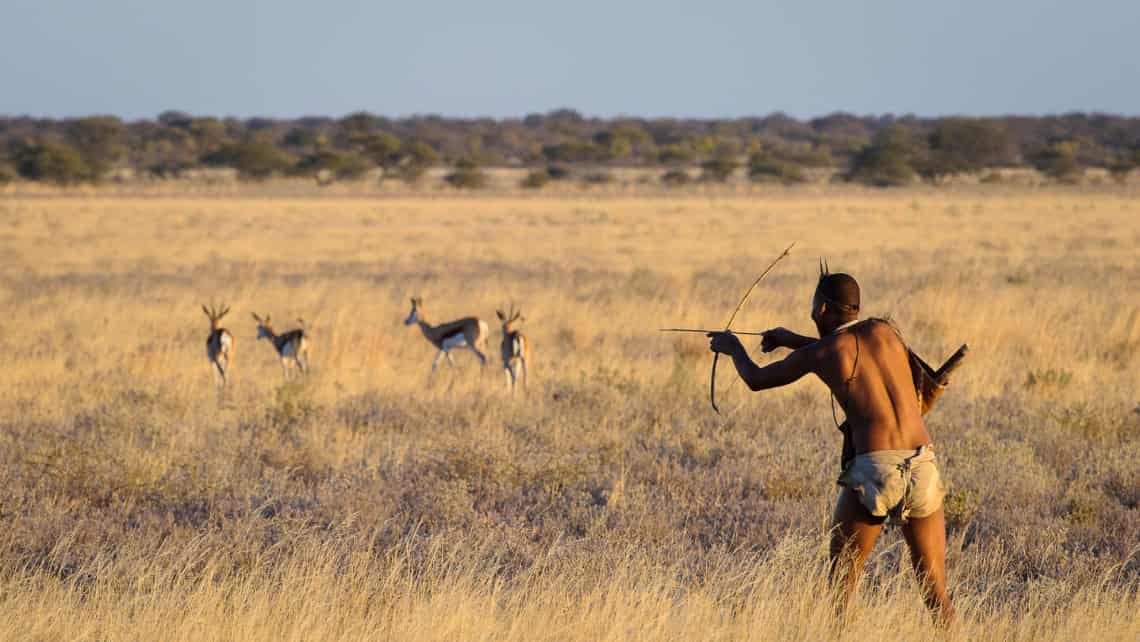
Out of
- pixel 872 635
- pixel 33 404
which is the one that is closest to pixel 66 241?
pixel 33 404

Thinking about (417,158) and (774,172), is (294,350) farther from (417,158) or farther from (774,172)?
(417,158)

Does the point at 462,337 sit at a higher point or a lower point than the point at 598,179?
lower

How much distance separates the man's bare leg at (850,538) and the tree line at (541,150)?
6010 centimetres

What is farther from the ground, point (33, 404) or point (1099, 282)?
point (1099, 282)

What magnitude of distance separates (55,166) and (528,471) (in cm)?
6078

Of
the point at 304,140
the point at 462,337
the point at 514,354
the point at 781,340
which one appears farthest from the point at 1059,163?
the point at 781,340

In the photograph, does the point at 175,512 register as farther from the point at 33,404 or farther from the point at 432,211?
the point at 432,211

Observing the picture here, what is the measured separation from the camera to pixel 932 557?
479 centimetres

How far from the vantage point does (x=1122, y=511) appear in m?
7.32

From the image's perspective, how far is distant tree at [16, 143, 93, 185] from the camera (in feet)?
202

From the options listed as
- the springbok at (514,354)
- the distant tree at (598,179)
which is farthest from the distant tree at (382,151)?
the springbok at (514,354)

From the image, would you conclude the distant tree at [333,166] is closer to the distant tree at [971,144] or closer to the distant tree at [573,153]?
the distant tree at [573,153]

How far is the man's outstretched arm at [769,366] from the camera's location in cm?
467

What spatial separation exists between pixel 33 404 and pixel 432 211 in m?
32.6
